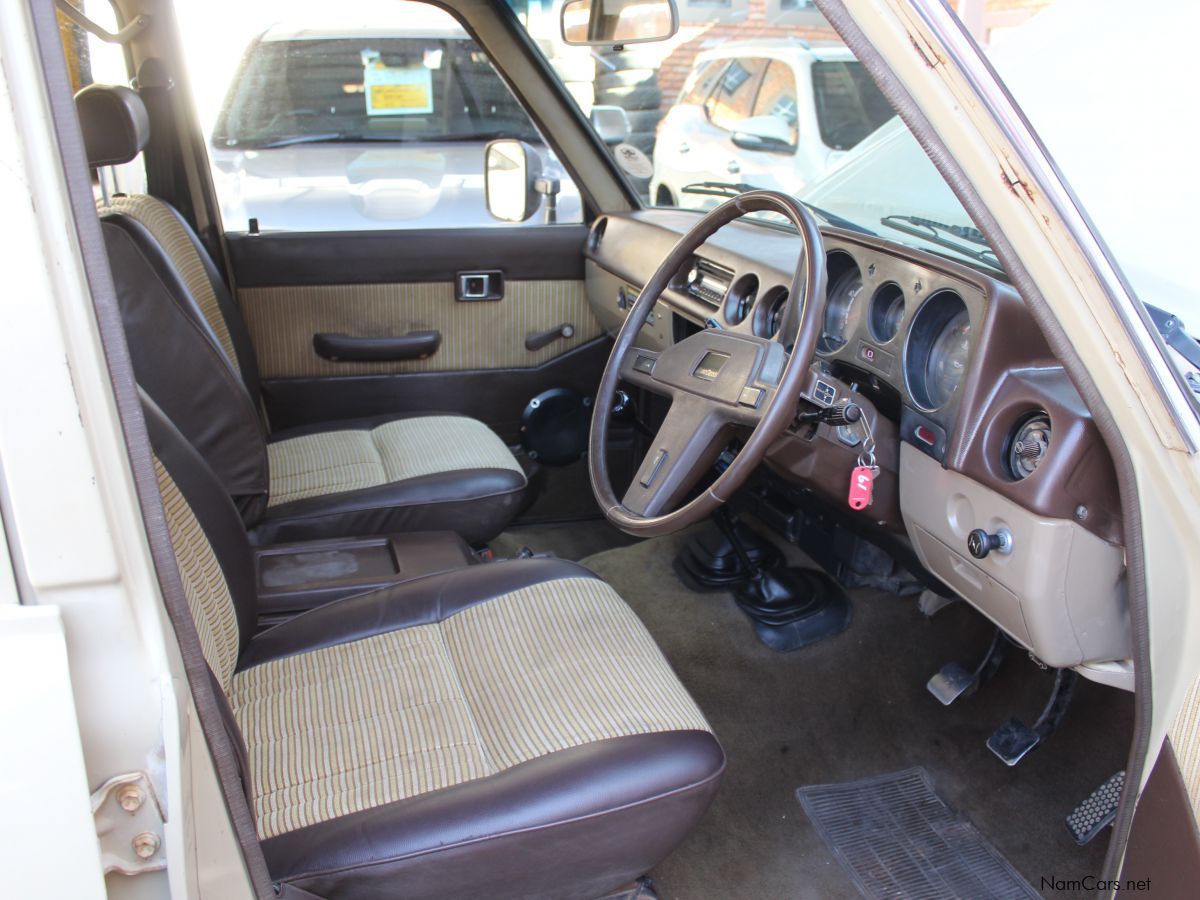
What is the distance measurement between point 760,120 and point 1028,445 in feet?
8.49

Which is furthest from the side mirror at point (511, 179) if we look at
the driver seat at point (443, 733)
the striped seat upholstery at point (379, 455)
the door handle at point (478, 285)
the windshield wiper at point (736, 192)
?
the driver seat at point (443, 733)

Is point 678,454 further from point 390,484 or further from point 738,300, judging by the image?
point 390,484

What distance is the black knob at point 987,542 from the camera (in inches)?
54.2

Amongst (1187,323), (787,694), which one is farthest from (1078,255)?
(787,694)

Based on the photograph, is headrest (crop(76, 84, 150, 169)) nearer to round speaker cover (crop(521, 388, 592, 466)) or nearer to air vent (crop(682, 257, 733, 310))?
air vent (crop(682, 257, 733, 310))

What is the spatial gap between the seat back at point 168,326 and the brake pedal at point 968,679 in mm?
1438

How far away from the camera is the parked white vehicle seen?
318 centimetres

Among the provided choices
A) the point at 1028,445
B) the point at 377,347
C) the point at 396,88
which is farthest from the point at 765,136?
the point at 1028,445

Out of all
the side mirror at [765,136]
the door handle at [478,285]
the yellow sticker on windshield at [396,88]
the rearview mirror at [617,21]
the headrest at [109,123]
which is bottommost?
the door handle at [478,285]

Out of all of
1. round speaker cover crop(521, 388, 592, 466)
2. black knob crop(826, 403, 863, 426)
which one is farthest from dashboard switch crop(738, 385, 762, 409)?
round speaker cover crop(521, 388, 592, 466)

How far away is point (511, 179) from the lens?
2.72 m

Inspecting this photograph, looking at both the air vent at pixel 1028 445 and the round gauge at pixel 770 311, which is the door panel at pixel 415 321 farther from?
the air vent at pixel 1028 445

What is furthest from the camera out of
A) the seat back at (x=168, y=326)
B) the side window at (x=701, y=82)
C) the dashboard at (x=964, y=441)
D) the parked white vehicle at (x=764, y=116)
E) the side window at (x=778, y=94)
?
the side window at (x=701, y=82)

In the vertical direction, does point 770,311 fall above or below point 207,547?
above
